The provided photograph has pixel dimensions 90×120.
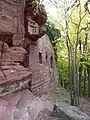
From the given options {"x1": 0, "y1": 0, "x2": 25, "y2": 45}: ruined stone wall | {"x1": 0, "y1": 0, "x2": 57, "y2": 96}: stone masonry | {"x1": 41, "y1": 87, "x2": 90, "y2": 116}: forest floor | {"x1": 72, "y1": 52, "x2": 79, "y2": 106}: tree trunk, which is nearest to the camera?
{"x1": 0, "y1": 0, "x2": 57, "y2": 96}: stone masonry

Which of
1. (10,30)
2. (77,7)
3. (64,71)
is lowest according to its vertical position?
(64,71)

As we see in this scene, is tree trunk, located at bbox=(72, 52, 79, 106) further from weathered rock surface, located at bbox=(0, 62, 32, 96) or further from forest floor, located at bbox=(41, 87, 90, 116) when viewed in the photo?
weathered rock surface, located at bbox=(0, 62, 32, 96)

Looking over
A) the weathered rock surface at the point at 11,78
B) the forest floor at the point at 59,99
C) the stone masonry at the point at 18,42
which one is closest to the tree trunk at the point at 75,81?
the forest floor at the point at 59,99

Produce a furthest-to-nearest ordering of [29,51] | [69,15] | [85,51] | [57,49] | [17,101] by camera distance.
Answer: [57,49]
[85,51]
[69,15]
[29,51]
[17,101]

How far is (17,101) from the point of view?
18.7 ft

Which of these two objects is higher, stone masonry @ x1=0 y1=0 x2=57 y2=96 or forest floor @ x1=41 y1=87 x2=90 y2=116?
stone masonry @ x1=0 y1=0 x2=57 y2=96

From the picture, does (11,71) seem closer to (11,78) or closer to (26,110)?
(11,78)

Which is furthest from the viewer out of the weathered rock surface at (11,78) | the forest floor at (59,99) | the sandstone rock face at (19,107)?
the forest floor at (59,99)

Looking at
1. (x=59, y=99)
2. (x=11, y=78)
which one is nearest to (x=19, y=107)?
(x=11, y=78)

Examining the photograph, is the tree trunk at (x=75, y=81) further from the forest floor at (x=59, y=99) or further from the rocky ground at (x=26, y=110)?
the rocky ground at (x=26, y=110)

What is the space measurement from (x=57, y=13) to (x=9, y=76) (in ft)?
20.4

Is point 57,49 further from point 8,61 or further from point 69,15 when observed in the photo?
point 8,61

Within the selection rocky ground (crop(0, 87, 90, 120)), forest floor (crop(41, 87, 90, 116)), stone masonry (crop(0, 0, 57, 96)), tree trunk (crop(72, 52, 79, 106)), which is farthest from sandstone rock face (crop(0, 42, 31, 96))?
tree trunk (crop(72, 52, 79, 106))

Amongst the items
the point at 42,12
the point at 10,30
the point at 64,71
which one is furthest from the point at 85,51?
the point at 10,30
